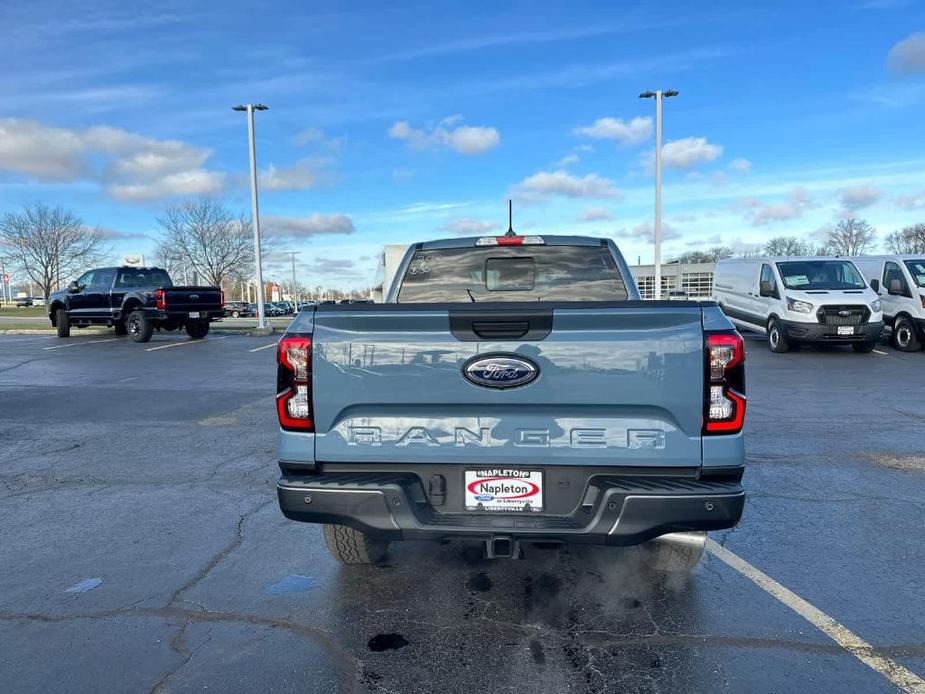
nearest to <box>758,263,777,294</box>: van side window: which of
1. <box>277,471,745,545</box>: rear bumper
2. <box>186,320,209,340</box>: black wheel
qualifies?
<box>277,471,745,545</box>: rear bumper

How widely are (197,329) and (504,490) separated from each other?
18.9 metres

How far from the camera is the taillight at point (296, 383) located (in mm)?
2824

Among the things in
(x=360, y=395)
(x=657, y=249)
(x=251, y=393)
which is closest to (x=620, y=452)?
(x=360, y=395)

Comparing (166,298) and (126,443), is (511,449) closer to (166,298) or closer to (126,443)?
(126,443)

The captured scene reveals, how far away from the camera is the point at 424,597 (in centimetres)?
328

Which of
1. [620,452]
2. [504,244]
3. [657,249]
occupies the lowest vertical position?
[620,452]

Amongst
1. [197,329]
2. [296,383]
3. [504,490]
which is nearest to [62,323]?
[197,329]

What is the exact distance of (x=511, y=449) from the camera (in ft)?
8.98

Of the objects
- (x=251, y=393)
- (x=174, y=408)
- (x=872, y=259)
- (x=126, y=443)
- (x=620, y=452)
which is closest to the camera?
(x=620, y=452)

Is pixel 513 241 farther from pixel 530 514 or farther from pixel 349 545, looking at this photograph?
pixel 349 545

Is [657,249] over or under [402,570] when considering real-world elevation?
over

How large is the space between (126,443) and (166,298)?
12.2 metres

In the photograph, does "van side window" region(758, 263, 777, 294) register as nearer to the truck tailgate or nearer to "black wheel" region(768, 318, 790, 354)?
"black wheel" region(768, 318, 790, 354)

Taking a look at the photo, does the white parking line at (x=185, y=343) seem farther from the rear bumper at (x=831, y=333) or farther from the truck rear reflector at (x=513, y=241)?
the rear bumper at (x=831, y=333)
